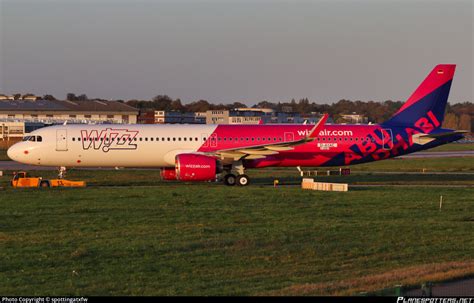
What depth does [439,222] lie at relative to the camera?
91.1ft

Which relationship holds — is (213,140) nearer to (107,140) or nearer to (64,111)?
(107,140)

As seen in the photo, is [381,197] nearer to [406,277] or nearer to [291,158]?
[291,158]

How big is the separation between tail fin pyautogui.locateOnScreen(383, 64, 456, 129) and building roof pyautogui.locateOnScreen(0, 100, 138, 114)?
97764mm

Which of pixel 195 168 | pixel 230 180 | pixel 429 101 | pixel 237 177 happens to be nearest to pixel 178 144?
pixel 195 168

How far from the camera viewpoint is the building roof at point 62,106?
137000mm

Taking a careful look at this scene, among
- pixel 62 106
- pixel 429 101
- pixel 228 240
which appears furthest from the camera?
pixel 62 106

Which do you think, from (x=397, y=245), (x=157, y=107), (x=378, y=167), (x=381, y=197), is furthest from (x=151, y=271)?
(x=157, y=107)

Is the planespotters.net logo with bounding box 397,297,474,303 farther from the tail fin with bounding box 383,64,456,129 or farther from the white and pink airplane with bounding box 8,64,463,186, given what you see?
the tail fin with bounding box 383,64,456,129

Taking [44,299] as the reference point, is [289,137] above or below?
above

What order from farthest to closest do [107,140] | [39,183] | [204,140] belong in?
[204,140], [107,140], [39,183]

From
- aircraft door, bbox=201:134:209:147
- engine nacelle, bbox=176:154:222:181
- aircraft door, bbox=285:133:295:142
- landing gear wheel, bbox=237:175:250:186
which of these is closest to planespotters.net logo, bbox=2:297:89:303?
engine nacelle, bbox=176:154:222:181

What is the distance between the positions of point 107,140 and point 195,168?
5562mm

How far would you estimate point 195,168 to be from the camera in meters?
40.9

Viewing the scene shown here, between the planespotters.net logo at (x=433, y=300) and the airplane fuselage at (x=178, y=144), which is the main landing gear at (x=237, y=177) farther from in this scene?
the planespotters.net logo at (x=433, y=300)
